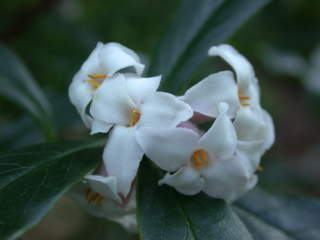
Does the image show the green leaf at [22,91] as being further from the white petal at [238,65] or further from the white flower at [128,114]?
the white petal at [238,65]

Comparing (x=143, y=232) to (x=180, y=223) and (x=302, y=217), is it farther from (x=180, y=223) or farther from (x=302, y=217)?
(x=302, y=217)

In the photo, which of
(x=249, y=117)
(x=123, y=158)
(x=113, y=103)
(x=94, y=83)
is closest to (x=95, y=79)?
(x=94, y=83)

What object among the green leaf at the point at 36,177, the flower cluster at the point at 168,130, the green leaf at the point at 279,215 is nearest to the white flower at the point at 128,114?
the flower cluster at the point at 168,130

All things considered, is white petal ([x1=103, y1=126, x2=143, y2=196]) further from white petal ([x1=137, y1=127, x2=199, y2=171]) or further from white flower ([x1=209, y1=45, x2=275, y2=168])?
white flower ([x1=209, y1=45, x2=275, y2=168])

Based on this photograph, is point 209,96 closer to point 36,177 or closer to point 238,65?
point 238,65

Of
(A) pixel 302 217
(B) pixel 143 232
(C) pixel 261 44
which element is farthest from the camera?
(C) pixel 261 44

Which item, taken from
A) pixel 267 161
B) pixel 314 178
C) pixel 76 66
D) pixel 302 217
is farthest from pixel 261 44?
pixel 302 217
